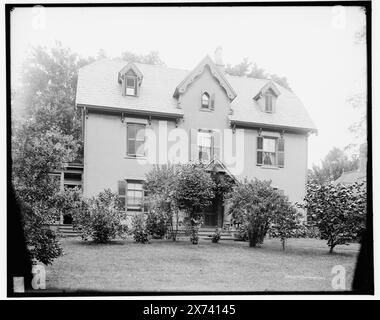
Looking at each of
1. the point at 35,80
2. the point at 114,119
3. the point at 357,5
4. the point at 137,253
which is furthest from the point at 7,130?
the point at 357,5

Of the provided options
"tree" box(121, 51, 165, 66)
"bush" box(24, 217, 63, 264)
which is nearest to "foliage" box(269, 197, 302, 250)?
"tree" box(121, 51, 165, 66)

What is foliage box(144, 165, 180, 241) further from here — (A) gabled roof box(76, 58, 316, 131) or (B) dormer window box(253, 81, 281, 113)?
(B) dormer window box(253, 81, 281, 113)

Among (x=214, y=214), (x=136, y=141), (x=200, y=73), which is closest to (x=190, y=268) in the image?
(x=214, y=214)

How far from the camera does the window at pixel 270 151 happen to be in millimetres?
8647

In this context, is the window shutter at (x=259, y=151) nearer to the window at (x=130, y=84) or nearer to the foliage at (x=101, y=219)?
the window at (x=130, y=84)

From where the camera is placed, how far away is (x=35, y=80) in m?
8.17

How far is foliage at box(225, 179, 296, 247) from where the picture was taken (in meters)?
8.59

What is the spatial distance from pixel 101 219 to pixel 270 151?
360 centimetres

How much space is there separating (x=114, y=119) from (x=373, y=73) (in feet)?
15.8

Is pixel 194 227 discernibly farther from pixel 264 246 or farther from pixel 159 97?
pixel 159 97

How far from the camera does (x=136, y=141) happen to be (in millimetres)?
8312

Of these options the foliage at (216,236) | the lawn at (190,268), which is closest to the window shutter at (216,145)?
the foliage at (216,236)
